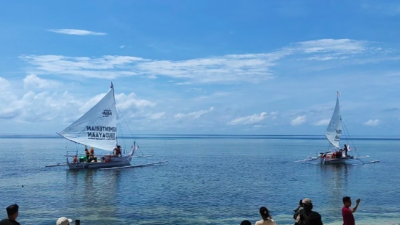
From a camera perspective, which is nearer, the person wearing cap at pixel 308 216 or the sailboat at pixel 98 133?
the person wearing cap at pixel 308 216

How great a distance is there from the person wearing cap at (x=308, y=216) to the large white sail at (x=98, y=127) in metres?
52.1

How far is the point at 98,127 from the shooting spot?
205 ft

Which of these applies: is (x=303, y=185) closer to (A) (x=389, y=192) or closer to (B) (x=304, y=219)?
(A) (x=389, y=192)

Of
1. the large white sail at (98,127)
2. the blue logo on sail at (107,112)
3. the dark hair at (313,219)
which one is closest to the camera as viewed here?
the dark hair at (313,219)

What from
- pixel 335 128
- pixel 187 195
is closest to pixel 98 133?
pixel 187 195

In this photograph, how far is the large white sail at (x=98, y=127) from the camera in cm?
6075

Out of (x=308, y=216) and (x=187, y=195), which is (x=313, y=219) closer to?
(x=308, y=216)

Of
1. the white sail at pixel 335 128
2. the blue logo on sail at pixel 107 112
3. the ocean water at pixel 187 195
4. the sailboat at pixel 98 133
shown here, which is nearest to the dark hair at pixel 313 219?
the ocean water at pixel 187 195

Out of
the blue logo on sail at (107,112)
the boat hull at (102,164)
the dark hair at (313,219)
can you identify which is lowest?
the boat hull at (102,164)

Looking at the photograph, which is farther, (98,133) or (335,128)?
(335,128)

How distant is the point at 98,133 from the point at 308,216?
54185mm

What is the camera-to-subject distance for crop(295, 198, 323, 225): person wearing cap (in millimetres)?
11570

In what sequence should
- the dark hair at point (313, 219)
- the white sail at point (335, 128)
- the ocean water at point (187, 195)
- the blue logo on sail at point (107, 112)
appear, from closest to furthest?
the dark hair at point (313, 219), the ocean water at point (187, 195), the blue logo on sail at point (107, 112), the white sail at point (335, 128)

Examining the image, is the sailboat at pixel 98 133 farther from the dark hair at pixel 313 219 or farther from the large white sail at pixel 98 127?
the dark hair at pixel 313 219
